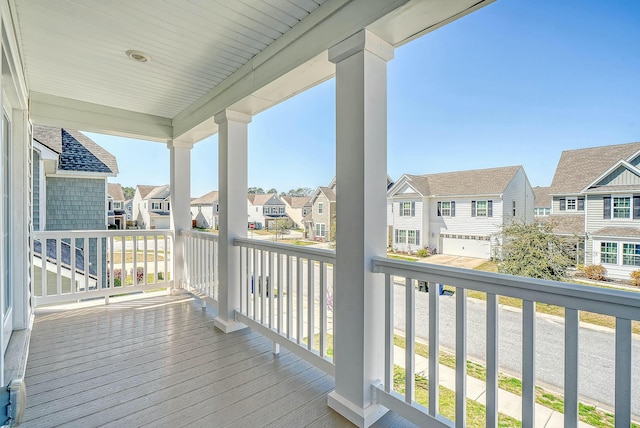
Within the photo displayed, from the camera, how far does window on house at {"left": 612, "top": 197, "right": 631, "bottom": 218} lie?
104 centimetres

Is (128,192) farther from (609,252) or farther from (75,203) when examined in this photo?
(609,252)

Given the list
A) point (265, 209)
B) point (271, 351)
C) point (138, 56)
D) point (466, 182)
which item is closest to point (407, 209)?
point (466, 182)

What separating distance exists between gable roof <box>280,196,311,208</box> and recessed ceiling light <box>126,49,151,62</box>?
1683mm

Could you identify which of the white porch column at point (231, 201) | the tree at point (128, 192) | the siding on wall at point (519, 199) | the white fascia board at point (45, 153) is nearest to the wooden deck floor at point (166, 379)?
the white porch column at point (231, 201)

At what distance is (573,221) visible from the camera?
1.13 metres

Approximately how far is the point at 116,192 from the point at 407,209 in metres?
5.58

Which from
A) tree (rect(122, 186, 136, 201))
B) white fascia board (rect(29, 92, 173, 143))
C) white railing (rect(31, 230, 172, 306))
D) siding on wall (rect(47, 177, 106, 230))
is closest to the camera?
white fascia board (rect(29, 92, 173, 143))

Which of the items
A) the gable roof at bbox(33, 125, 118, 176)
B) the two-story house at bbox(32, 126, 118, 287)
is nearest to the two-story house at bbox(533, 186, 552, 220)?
the two-story house at bbox(32, 126, 118, 287)

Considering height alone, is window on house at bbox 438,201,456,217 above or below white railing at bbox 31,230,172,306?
above

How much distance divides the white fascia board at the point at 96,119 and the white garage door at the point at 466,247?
416 centimetres

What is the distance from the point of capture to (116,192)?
5520 mm

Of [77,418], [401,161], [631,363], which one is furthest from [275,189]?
[631,363]

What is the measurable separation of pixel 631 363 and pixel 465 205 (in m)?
0.79

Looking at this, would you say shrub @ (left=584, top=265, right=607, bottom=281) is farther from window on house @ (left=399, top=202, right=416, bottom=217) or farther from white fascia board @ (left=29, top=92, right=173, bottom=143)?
white fascia board @ (left=29, top=92, right=173, bottom=143)
